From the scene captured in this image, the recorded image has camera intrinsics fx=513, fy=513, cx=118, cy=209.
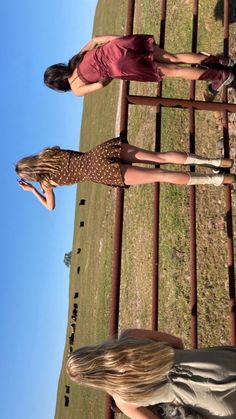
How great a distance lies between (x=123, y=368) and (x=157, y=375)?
20 centimetres

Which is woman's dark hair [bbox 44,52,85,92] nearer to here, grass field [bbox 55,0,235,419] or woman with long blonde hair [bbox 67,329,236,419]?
grass field [bbox 55,0,235,419]

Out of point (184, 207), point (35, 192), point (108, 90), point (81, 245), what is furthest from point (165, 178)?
point (81, 245)

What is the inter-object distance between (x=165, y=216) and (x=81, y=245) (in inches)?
520

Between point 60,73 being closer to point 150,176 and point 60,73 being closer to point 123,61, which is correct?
point 123,61

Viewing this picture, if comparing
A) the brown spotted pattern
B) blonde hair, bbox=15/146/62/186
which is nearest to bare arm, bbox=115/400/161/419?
the brown spotted pattern

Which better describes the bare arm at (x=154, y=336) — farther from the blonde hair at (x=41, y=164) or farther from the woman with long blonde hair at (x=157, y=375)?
the blonde hair at (x=41, y=164)

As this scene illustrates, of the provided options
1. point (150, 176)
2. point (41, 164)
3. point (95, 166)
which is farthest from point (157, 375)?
point (41, 164)

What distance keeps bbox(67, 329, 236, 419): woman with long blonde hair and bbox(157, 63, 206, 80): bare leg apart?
10.7 ft

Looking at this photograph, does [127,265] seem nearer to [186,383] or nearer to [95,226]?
[95,226]

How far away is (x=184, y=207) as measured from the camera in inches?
346

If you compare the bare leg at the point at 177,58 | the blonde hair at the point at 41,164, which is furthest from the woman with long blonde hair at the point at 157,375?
the bare leg at the point at 177,58

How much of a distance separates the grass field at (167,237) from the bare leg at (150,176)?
2.50 meters

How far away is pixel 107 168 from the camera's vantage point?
4.96 meters

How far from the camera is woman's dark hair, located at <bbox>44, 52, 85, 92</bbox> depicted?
18.4 feet
